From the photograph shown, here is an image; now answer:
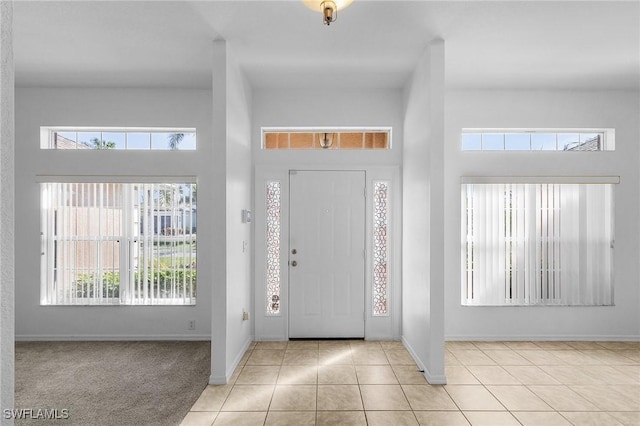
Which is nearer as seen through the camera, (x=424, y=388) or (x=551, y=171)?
(x=424, y=388)

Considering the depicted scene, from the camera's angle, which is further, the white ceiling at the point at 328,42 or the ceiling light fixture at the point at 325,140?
the ceiling light fixture at the point at 325,140

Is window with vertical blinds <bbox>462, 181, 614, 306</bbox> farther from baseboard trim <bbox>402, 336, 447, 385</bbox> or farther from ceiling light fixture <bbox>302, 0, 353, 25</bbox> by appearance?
ceiling light fixture <bbox>302, 0, 353, 25</bbox>

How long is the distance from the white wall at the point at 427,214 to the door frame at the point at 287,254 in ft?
1.43

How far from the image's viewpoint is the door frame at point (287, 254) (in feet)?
14.1

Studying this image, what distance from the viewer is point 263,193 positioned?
436cm

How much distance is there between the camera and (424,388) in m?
3.05

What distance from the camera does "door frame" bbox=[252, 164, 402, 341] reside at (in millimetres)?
4312

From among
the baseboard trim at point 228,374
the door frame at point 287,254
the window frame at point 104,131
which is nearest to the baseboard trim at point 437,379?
the door frame at point 287,254

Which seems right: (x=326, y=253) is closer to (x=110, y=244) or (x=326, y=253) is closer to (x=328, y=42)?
(x=328, y=42)

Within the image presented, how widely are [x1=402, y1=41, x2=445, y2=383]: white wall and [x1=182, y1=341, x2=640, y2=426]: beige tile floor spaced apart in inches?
12.0

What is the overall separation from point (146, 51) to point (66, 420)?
3066mm

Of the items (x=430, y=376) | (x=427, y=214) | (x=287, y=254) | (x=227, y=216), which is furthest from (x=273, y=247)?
(x=430, y=376)

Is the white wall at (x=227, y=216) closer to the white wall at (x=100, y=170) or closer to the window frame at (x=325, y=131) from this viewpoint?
the window frame at (x=325, y=131)

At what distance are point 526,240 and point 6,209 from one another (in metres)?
4.70
